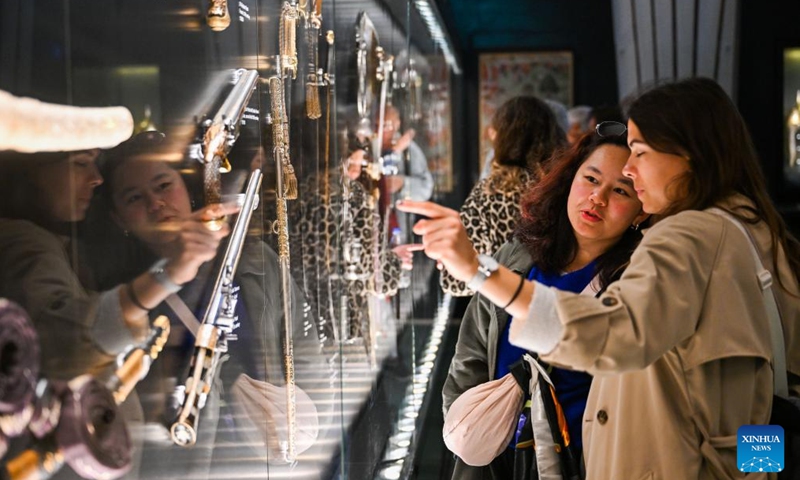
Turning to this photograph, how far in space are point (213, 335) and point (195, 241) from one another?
15 cm

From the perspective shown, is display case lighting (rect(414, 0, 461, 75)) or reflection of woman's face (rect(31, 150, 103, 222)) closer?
reflection of woman's face (rect(31, 150, 103, 222))

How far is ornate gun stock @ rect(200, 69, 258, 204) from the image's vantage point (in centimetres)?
154

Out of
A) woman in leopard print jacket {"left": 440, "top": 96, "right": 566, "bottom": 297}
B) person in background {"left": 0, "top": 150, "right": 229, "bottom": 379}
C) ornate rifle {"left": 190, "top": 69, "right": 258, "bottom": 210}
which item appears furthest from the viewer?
woman in leopard print jacket {"left": 440, "top": 96, "right": 566, "bottom": 297}

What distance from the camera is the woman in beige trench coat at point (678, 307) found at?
1589mm

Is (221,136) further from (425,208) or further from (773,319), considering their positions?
(773,319)

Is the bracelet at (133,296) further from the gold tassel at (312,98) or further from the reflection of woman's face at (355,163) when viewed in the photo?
the reflection of woman's face at (355,163)

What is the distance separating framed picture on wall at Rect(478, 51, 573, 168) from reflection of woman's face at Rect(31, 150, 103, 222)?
4610mm

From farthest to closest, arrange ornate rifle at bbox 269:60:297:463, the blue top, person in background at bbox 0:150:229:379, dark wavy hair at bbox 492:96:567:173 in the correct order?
1. dark wavy hair at bbox 492:96:567:173
2. the blue top
3. ornate rifle at bbox 269:60:297:463
4. person in background at bbox 0:150:229:379

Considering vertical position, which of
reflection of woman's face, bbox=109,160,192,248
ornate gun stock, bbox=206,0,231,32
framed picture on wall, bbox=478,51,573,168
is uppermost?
framed picture on wall, bbox=478,51,573,168

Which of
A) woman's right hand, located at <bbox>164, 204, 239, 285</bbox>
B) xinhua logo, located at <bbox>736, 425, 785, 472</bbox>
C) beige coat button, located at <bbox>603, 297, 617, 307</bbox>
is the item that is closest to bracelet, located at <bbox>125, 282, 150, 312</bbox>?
woman's right hand, located at <bbox>164, 204, 239, 285</bbox>

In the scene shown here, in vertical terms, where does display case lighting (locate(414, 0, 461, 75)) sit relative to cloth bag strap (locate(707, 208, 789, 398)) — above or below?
above

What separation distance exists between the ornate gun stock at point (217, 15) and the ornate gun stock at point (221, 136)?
0.41 ft

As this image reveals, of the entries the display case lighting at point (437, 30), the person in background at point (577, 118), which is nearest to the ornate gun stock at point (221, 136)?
the display case lighting at point (437, 30)

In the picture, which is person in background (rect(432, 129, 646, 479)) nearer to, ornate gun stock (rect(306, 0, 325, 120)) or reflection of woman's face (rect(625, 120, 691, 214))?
reflection of woman's face (rect(625, 120, 691, 214))
